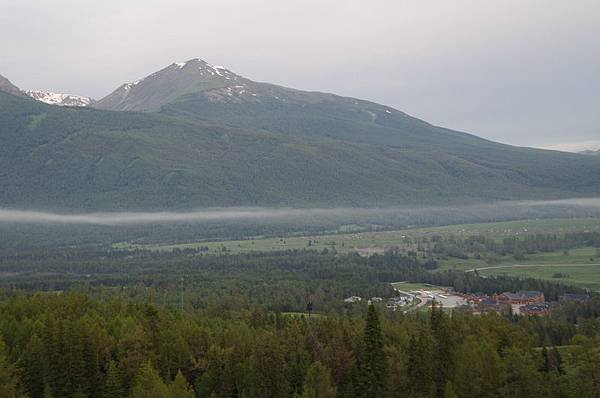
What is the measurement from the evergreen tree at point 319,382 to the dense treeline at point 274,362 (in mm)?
62

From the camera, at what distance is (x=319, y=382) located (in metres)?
47.2

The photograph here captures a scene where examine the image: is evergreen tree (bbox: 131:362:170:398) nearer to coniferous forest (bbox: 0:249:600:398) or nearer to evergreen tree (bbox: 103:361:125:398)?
coniferous forest (bbox: 0:249:600:398)

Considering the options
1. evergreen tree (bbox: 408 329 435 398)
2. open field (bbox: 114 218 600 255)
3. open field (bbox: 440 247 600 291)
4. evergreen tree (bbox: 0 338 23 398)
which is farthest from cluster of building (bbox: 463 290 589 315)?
open field (bbox: 114 218 600 255)

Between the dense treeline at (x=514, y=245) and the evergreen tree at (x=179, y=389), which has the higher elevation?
the dense treeline at (x=514, y=245)

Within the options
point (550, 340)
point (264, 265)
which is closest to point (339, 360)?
point (550, 340)

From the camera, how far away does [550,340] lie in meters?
69.5

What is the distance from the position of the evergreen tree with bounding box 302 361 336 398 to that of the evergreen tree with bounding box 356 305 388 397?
2.34 metres

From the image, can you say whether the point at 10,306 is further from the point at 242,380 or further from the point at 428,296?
the point at 428,296

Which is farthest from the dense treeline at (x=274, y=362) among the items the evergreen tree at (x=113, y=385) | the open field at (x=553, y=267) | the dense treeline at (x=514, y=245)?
the dense treeline at (x=514, y=245)

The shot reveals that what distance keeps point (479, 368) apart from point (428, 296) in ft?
188

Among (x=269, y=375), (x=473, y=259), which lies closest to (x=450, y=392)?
(x=269, y=375)

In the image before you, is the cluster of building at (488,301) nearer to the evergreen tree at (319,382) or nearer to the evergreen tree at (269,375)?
the evergreen tree at (269,375)

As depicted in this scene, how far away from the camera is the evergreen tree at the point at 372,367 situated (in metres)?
49.0

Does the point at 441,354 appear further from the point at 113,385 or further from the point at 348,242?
the point at 348,242
